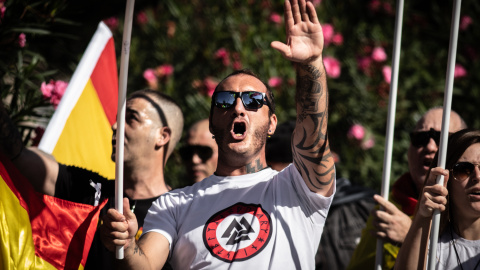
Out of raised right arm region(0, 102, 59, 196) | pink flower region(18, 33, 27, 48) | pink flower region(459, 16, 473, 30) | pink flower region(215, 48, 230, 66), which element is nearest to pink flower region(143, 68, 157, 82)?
pink flower region(215, 48, 230, 66)

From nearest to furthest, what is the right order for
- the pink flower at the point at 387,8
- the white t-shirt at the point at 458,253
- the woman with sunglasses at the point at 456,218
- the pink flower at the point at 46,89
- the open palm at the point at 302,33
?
the open palm at the point at 302,33, the woman with sunglasses at the point at 456,218, the white t-shirt at the point at 458,253, the pink flower at the point at 46,89, the pink flower at the point at 387,8

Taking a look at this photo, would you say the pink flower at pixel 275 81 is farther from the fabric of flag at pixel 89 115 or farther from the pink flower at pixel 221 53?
the fabric of flag at pixel 89 115

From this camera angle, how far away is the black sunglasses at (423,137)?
3.58 m

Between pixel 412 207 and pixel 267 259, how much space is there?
49.8 inches

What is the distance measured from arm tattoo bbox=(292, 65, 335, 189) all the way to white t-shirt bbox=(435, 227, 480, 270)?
0.68 m

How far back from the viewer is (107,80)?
4.35 m

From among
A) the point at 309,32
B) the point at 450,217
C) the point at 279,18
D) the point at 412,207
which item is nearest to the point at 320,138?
the point at 309,32

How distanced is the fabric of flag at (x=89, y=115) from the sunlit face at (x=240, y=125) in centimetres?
138

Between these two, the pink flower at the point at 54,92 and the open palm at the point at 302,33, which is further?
the pink flower at the point at 54,92

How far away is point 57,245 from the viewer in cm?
295

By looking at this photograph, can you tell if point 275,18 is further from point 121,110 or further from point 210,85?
point 121,110

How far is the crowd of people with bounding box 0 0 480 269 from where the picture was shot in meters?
2.56

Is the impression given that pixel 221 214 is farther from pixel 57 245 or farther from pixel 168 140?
pixel 168 140

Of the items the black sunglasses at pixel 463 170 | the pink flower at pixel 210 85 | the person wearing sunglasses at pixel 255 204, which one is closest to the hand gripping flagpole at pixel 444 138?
the black sunglasses at pixel 463 170
